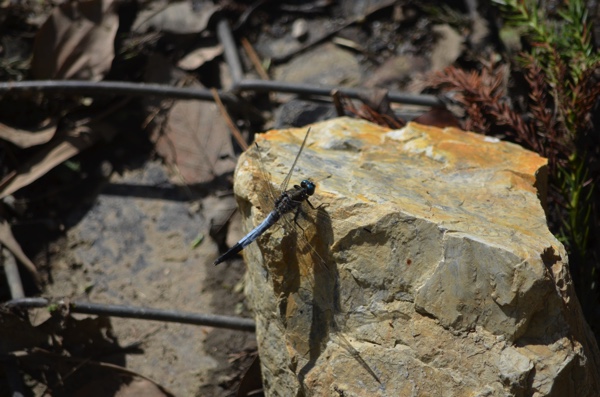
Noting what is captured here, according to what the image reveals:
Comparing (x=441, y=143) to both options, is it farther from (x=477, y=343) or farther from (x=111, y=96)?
(x=111, y=96)

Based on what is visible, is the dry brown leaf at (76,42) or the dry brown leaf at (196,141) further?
the dry brown leaf at (76,42)

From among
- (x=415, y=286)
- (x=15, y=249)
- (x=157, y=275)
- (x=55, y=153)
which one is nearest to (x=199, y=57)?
(x=55, y=153)

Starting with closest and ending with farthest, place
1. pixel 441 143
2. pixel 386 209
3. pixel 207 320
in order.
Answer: pixel 386 209, pixel 441 143, pixel 207 320

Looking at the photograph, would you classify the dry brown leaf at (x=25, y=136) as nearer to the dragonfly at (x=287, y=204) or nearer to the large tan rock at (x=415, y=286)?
the large tan rock at (x=415, y=286)

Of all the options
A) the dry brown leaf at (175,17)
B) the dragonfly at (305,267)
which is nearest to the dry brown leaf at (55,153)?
the dry brown leaf at (175,17)

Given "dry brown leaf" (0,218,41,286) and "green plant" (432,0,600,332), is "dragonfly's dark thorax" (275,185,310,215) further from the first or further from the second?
"dry brown leaf" (0,218,41,286)

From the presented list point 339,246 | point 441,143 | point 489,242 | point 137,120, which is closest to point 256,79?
point 137,120

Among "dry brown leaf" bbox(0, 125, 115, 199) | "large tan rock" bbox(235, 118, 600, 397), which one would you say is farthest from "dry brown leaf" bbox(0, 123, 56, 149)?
"large tan rock" bbox(235, 118, 600, 397)
